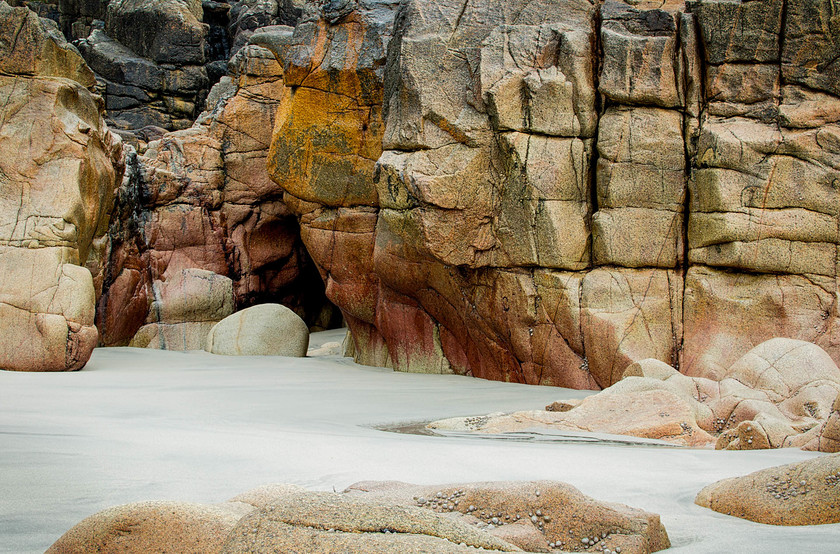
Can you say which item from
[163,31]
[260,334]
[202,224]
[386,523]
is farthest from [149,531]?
[163,31]

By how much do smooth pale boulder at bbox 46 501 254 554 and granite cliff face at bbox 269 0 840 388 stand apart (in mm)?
7394

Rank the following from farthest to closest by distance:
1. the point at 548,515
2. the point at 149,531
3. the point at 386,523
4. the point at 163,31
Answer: the point at 163,31, the point at 548,515, the point at 149,531, the point at 386,523

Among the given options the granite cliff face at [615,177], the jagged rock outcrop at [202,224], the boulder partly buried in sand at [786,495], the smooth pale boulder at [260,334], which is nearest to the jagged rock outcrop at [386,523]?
the boulder partly buried in sand at [786,495]

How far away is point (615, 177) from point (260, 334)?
7.06m

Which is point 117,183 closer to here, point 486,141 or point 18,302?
point 18,302

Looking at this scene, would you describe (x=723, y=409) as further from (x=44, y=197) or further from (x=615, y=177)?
(x=44, y=197)

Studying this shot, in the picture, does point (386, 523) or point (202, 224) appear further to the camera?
point (202, 224)

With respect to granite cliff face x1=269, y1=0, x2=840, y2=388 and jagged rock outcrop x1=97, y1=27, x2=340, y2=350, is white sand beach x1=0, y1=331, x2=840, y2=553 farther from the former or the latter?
jagged rock outcrop x1=97, y1=27, x2=340, y2=350

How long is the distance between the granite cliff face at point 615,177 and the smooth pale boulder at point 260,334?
153 inches

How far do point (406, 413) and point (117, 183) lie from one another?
26.2 ft

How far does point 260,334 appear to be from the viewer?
14.3 m

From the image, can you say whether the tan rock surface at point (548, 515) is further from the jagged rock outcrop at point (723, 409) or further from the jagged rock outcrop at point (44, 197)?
the jagged rock outcrop at point (44, 197)

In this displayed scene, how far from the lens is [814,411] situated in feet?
21.7

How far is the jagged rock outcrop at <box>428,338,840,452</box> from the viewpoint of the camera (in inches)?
220
